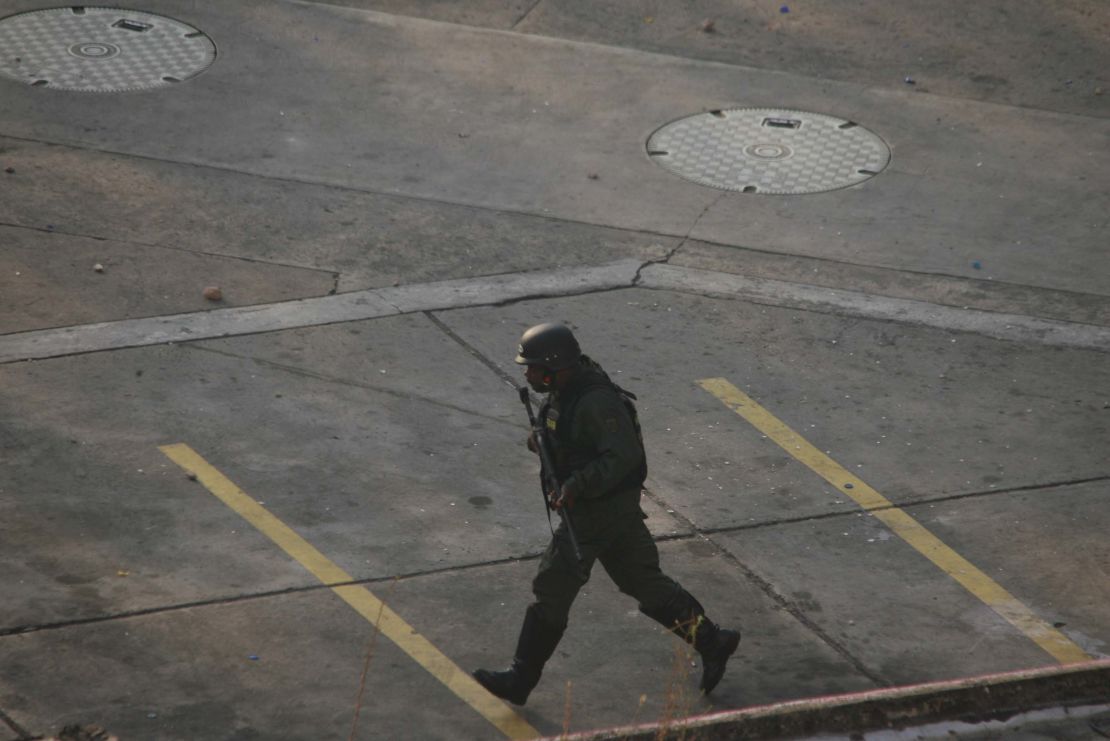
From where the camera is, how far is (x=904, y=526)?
8133 millimetres

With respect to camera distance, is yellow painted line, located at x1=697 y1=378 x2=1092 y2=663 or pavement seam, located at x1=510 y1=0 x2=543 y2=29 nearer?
yellow painted line, located at x1=697 y1=378 x2=1092 y2=663

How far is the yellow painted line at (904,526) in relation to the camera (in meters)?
7.32

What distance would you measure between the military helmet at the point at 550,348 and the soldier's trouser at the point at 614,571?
2.08ft

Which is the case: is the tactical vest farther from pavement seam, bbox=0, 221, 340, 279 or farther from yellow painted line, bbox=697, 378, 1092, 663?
pavement seam, bbox=0, 221, 340, 279

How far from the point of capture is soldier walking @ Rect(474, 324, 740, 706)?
6.45m

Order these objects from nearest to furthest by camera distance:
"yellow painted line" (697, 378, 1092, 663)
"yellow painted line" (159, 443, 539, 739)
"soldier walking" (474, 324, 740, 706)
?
"soldier walking" (474, 324, 740, 706)
"yellow painted line" (159, 443, 539, 739)
"yellow painted line" (697, 378, 1092, 663)

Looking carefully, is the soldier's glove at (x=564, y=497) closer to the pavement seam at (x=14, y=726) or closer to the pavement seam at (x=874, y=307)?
the pavement seam at (x=14, y=726)

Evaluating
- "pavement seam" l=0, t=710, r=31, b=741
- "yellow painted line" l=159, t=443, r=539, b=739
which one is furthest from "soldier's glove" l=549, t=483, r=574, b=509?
"pavement seam" l=0, t=710, r=31, b=741

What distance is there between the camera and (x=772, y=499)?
8.31 meters

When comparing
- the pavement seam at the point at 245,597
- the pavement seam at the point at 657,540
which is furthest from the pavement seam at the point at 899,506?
the pavement seam at the point at 245,597

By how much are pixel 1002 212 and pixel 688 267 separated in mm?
2422

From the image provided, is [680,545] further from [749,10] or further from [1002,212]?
[749,10]

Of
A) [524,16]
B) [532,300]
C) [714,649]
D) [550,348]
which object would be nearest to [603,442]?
Result: [550,348]

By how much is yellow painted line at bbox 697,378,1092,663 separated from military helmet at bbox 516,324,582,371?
7.90 ft
